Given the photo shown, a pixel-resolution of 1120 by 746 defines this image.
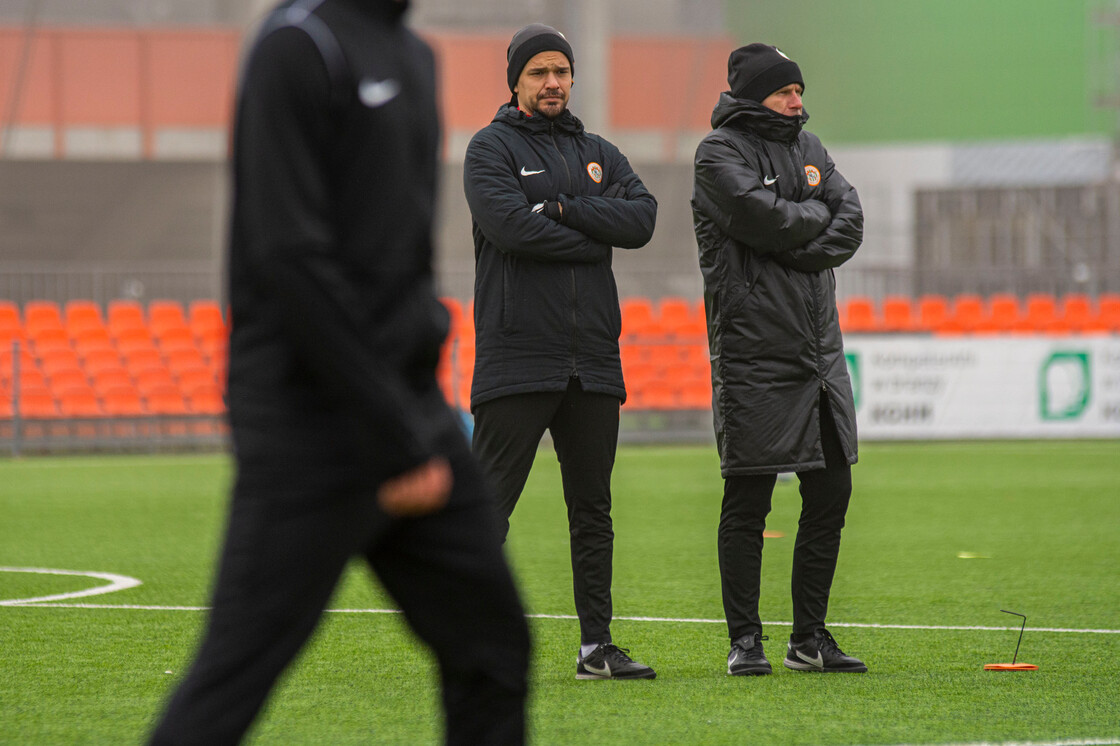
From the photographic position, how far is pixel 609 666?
4.78 meters

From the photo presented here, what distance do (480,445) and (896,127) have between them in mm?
24259

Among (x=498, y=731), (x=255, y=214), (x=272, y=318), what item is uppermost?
(x=255, y=214)

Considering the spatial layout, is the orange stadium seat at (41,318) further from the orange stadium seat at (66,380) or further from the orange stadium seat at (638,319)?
the orange stadium seat at (638,319)

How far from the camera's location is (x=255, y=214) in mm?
2137

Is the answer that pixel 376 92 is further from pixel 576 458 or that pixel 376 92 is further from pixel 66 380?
pixel 66 380

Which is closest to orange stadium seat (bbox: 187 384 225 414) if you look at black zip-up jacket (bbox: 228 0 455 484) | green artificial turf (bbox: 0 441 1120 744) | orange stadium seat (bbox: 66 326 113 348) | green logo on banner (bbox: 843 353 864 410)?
orange stadium seat (bbox: 66 326 113 348)

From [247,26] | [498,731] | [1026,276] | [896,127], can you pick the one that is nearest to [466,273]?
[247,26]

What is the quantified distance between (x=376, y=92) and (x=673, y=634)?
3.71 metres

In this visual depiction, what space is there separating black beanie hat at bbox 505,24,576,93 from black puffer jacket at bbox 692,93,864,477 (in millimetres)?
558

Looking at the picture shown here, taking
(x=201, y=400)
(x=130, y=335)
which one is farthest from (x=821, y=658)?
(x=130, y=335)

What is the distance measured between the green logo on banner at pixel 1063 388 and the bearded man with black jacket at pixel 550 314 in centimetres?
1307

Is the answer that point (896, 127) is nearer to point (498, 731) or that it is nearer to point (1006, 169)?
point (1006, 169)

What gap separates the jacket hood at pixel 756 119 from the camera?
4.89 metres

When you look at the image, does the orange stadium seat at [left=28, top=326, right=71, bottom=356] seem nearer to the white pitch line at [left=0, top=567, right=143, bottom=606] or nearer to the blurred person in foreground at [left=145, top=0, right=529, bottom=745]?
the white pitch line at [left=0, top=567, right=143, bottom=606]
